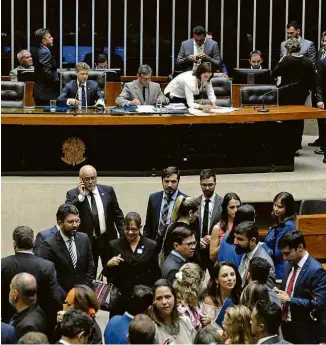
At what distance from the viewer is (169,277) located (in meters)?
9.63

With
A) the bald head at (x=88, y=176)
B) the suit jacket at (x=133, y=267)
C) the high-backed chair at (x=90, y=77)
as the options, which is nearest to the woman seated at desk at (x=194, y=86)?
the high-backed chair at (x=90, y=77)

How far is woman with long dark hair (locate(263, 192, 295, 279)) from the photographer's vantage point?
10.4 meters

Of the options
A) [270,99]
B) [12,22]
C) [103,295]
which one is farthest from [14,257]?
[12,22]

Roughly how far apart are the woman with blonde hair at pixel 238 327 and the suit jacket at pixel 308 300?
1305 mm

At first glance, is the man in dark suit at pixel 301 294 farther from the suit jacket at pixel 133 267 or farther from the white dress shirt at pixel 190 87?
the white dress shirt at pixel 190 87

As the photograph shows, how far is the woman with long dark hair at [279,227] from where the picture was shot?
1038 centimetres

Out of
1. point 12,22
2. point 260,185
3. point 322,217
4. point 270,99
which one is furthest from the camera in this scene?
point 12,22

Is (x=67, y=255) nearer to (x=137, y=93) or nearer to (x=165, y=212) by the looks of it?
(x=165, y=212)

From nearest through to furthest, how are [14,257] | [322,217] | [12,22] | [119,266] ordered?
[14,257] → [119,266] → [322,217] → [12,22]

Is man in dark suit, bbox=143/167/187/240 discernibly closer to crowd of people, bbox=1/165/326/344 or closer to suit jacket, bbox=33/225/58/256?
crowd of people, bbox=1/165/326/344

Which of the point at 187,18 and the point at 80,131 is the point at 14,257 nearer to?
the point at 80,131

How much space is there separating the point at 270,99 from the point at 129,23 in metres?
3.81

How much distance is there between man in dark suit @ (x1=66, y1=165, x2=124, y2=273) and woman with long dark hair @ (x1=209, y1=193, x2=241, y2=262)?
1.10 metres

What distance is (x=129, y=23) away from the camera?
62.6 feet
